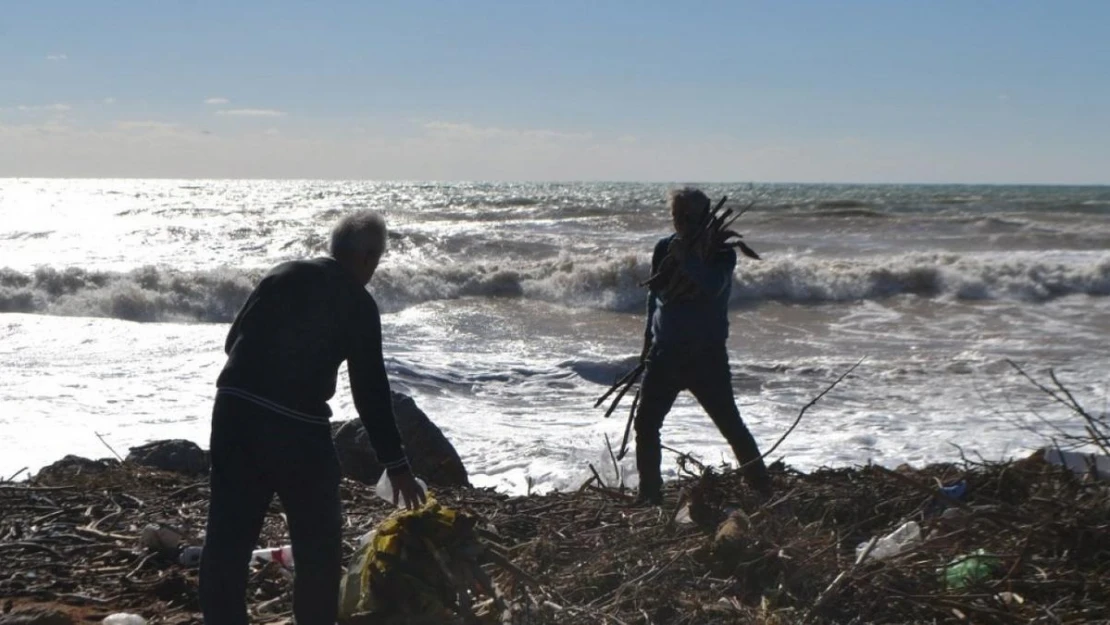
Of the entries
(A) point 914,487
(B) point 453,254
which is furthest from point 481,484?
(B) point 453,254

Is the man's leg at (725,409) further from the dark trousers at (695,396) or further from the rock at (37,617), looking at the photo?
the rock at (37,617)

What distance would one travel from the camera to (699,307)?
5.33 meters

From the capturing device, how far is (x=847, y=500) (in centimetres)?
507

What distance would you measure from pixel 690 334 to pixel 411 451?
2579 mm

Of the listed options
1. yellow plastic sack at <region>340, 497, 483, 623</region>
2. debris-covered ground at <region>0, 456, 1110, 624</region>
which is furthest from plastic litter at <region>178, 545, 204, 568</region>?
yellow plastic sack at <region>340, 497, 483, 623</region>

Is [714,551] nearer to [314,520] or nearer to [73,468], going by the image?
[314,520]

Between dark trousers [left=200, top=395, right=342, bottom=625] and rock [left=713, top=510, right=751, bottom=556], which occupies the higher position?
dark trousers [left=200, top=395, right=342, bottom=625]

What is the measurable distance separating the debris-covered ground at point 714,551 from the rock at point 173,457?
3.15 feet

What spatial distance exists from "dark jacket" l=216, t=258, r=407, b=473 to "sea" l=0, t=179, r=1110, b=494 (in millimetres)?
2304

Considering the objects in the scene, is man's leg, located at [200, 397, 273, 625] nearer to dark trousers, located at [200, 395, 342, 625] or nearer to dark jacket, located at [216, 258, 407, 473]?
dark trousers, located at [200, 395, 342, 625]

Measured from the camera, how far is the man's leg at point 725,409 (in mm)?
5375

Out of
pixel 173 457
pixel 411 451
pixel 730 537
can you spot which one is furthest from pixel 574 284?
pixel 730 537

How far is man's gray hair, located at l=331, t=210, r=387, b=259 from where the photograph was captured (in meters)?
3.57

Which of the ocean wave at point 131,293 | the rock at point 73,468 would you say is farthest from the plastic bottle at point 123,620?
the ocean wave at point 131,293
